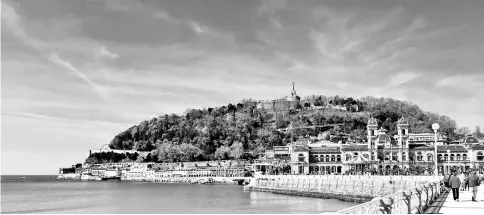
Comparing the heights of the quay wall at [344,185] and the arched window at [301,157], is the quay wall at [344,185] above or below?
below

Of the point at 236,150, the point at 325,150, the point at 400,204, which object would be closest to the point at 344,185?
the point at 325,150

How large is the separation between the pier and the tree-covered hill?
61446mm

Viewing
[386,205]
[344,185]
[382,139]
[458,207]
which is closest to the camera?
[386,205]

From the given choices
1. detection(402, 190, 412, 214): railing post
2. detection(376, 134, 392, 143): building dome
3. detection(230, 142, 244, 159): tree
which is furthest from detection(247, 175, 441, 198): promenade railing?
detection(230, 142, 244, 159): tree

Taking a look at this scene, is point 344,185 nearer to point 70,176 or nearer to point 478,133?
point 478,133

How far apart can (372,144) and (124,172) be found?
9344cm

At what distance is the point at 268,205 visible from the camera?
5356cm

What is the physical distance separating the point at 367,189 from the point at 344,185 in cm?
473

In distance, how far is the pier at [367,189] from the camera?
15094 millimetres

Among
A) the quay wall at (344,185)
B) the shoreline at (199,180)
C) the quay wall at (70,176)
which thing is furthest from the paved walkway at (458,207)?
the quay wall at (70,176)

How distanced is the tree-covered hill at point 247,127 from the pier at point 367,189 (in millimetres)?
61446

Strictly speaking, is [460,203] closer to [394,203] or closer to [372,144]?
[394,203]

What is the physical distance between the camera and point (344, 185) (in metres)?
59.6

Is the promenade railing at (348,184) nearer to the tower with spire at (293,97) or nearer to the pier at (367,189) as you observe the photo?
the pier at (367,189)
